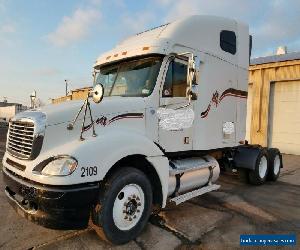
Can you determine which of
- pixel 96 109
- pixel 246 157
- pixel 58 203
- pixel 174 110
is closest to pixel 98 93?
pixel 96 109

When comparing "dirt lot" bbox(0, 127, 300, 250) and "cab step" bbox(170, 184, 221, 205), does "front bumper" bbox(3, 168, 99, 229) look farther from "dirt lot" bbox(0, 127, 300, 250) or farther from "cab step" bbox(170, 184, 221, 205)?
"cab step" bbox(170, 184, 221, 205)

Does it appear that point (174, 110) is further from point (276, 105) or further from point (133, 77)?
point (276, 105)

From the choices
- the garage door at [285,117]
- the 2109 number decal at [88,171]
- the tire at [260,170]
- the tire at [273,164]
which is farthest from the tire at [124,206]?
the garage door at [285,117]

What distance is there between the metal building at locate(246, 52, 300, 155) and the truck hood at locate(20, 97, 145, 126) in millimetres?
12584

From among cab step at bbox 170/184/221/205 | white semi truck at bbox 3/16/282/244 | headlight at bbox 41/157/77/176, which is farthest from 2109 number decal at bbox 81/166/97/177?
cab step at bbox 170/184/221/205

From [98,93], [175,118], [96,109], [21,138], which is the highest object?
[98,93]

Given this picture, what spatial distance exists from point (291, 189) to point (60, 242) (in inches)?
242

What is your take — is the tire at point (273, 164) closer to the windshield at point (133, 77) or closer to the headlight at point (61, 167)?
the windshield at point (133, 77)

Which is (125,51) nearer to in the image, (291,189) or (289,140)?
(291,189)

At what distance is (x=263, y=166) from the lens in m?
8.64

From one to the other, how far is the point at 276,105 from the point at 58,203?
47.9ft

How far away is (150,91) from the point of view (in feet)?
16.7

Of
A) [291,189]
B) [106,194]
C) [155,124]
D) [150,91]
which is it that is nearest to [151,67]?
[150,91]

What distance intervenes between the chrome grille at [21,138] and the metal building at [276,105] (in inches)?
549
